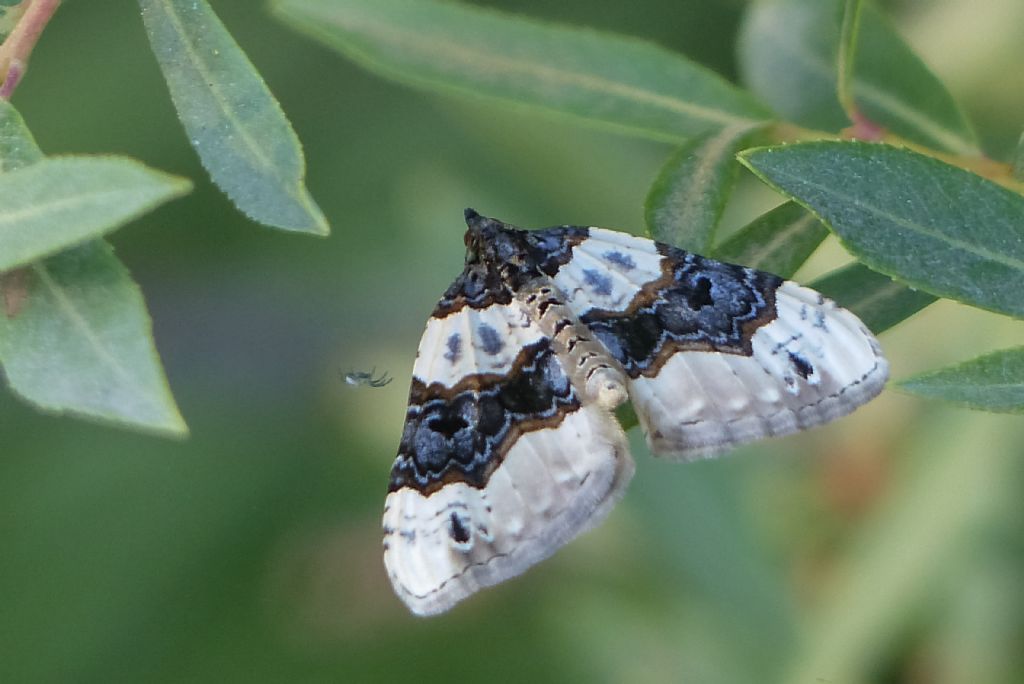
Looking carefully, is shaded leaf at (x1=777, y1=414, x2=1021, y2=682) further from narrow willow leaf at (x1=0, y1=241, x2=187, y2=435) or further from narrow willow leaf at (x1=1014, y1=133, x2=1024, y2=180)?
narrow willow leaf at (x1=0, y1=241, x2=187, y2=435)

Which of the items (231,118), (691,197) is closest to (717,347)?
(691,197)

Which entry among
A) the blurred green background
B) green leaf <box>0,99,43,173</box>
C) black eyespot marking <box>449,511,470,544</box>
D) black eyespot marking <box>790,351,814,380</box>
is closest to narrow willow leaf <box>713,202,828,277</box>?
black eyespot marking <box>790,351,814,380</box>

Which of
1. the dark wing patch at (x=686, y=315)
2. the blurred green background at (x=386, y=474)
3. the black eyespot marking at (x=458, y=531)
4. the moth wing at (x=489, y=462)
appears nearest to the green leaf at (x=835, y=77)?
the dark wing patch at (x=686, y=315)

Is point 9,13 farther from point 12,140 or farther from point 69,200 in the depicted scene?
point 69,200

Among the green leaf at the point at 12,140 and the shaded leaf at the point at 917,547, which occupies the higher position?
the green leaf at the point at 12,140

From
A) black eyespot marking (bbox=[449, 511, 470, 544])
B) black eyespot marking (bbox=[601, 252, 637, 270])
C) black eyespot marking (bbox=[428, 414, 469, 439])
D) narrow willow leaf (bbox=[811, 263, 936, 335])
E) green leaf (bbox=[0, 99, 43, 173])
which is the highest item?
narrow willow leaf (bbox=[811, 263, 936, 335])

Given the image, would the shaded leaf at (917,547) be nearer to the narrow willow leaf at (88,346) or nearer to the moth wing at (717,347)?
the moth wing at (717,347)

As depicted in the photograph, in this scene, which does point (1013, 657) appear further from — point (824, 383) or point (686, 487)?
point (824, 383)
